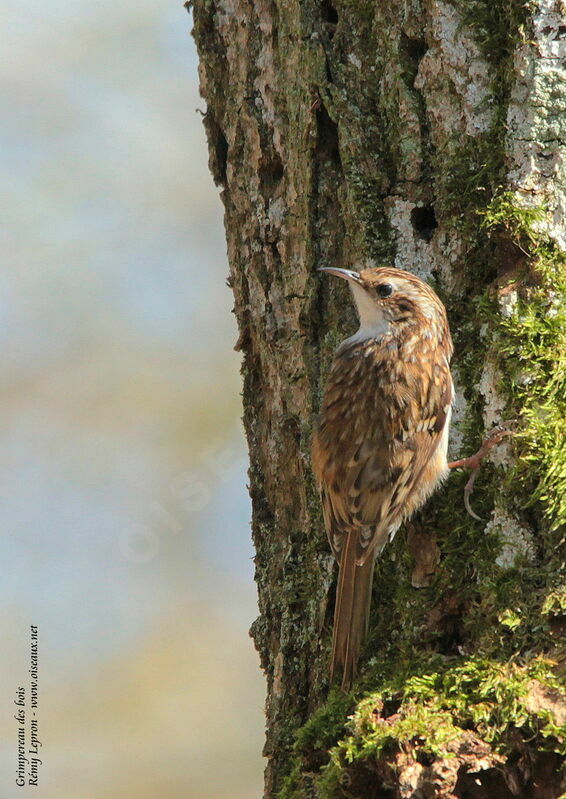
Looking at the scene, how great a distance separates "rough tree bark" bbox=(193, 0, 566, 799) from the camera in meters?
2.09

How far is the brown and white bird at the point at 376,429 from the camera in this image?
2.51 meters

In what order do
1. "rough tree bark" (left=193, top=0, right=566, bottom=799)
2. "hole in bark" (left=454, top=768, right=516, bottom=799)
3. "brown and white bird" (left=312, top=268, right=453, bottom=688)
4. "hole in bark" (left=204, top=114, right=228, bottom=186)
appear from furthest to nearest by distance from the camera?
"hole in bark" (left=204, top=114, right=228, bottom=186), "brown and white bird" (left=312, top=268, right=453, bottom=688), "rough tree bark" (left=193, top=0, right=566, bottom=799), "hole in bark" (left=454, top=768, right=516, bottom=799)

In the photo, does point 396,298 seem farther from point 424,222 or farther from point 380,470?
point 380,470

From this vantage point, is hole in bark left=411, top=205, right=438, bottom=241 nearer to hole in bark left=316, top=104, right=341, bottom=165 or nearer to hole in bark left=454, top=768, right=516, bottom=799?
hole in bark left=316, top=104, right=341, bottom=165

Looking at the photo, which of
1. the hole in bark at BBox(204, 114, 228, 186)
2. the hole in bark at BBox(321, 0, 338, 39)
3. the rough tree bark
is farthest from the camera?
the hole in bark at BBox(204, 114, 228, 186)

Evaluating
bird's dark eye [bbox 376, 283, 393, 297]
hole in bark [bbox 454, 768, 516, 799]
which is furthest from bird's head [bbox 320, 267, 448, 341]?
hole in bark [bbox 454, 768, 516, 799]

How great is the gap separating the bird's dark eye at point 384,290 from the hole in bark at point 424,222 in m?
0.15

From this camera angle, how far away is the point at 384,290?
263 cm

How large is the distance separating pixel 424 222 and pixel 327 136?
1.15ft

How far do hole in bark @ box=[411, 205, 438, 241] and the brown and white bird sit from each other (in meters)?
0.14

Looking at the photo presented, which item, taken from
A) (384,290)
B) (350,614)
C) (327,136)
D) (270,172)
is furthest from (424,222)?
(350,614)

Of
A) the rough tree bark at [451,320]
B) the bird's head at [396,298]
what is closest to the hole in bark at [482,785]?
the rough tree bark at [451,320]

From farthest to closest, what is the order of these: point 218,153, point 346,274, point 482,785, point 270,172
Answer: point 218,153 < point 270,172 < point 346,274 < point 482,785

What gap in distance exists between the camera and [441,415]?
262 cm
